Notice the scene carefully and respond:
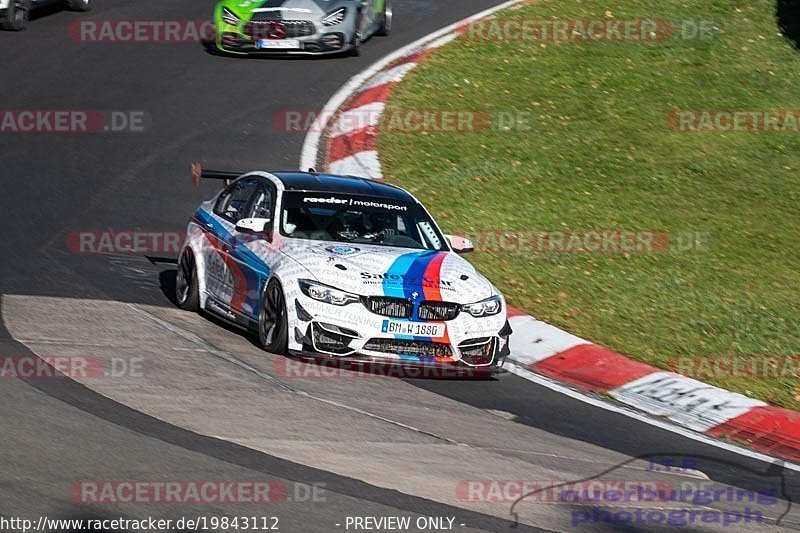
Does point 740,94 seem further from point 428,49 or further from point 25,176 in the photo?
point 25,176

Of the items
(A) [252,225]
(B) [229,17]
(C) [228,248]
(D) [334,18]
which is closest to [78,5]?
(B) [229,17]

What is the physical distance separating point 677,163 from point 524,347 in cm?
624

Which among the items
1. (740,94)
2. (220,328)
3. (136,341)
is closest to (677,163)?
(740,94)

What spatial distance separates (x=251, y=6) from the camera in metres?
20.3

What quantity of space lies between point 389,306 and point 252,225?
1544 millimetres

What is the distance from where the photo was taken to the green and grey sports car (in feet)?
66.6

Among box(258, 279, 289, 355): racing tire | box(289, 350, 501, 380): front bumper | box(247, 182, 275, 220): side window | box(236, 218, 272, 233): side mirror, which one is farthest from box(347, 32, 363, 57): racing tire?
box(289, 350, 501, 380): front bumper

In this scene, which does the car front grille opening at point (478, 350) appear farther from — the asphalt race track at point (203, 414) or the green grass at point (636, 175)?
the green grass at point (636, 175)

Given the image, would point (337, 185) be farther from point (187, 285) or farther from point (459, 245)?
point (187, 285)

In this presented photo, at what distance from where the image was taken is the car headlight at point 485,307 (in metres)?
10.5

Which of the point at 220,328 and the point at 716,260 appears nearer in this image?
the point at 220,328

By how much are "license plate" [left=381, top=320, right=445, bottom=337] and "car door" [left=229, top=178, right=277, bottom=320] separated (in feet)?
3.86

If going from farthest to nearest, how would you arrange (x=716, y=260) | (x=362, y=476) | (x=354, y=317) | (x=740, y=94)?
1. (x=740, y=94)
2. (x=716, y=260)
3. (x=354, y=317)
4. (x=362, y=476)

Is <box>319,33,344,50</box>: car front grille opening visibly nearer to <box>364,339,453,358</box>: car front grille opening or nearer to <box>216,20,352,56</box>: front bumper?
<box>216,20,352,56</box>: front bumper
